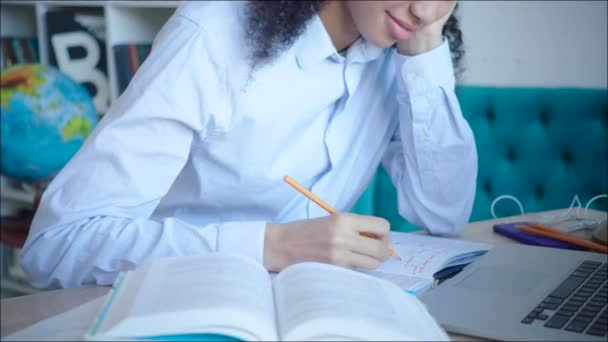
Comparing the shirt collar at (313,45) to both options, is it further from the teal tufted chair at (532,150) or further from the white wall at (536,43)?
the white wall at (536,43)

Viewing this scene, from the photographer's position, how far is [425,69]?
1273 mm

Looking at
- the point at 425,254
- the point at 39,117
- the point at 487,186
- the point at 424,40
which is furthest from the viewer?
the point at 39,117

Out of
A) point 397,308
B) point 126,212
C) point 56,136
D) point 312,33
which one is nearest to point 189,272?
point 397,308

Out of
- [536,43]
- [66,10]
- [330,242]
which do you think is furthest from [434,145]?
[66,10]

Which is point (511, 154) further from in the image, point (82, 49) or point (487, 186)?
point (82, 49)

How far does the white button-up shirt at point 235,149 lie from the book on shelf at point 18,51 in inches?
76.5

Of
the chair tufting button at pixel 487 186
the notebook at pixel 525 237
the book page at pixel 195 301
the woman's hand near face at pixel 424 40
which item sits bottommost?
the chair tufting button at pixel 487 186

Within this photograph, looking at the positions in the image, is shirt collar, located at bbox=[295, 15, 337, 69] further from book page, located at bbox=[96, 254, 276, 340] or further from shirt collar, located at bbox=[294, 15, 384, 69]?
book page, located at bbox=[96, 254, 276, 340]

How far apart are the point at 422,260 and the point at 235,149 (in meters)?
0.35

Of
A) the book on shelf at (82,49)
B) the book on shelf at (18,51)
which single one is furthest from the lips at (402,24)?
the book on shelf at (18,51)

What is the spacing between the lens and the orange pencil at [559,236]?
117 centimetres

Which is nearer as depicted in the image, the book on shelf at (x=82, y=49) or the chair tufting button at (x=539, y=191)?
the chair tufting button at (x=539, y=191)

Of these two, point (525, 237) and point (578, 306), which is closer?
point (578, 306)

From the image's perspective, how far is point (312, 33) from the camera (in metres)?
1.17
